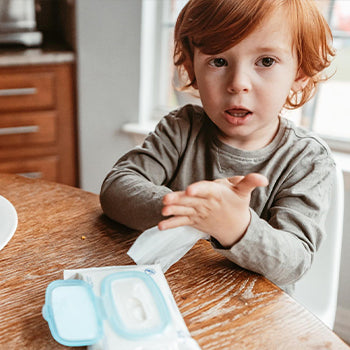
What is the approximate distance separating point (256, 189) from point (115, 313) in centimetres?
49

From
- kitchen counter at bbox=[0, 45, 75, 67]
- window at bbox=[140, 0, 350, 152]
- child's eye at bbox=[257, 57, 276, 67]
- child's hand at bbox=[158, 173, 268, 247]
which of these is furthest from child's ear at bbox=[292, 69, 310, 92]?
kitchen counter at bbox=[0, 45, 75, 67]

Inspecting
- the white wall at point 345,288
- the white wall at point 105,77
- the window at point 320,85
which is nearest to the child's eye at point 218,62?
the window at point 320,85

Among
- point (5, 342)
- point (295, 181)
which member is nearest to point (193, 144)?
point (295, 181)

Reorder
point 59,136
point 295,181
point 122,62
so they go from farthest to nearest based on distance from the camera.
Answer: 1. point 59,136
2. point 122,62
3. point 295,181

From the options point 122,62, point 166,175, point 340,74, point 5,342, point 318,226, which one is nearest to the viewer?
point 5,342

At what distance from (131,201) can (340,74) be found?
53.2 inches

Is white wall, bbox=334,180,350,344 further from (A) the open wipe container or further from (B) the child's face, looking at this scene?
(A) the open wipe container

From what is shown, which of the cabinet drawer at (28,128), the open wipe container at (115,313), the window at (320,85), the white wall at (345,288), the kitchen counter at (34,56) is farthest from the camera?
the cabinet drawer at (28,128)

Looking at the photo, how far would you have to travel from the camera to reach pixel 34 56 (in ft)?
6.49

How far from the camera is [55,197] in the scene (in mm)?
918

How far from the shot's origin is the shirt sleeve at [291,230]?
0.68m

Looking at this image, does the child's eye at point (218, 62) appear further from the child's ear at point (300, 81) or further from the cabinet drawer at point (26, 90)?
the cabinet drawer at point (26, 90)

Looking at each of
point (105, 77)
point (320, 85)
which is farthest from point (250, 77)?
point (105, 77)

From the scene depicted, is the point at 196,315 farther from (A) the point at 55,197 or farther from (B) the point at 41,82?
(B) the point at 41,82
